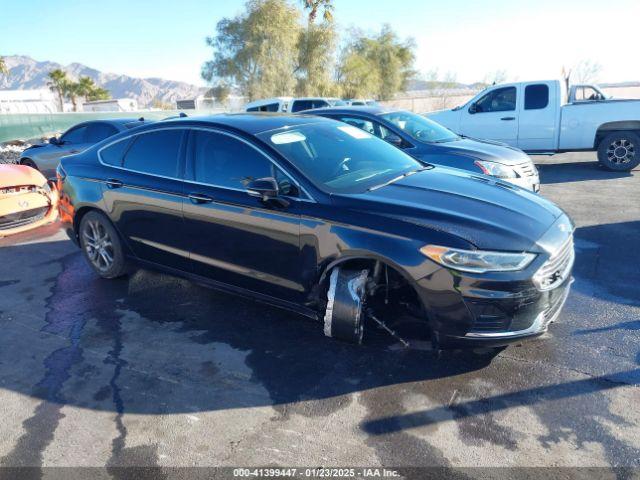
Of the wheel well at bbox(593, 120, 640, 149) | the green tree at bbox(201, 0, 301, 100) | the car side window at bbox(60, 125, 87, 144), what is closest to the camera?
the car side window at bbox(60, 125, 87, 144)

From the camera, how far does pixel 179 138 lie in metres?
4.28

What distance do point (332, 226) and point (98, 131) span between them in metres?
8.18

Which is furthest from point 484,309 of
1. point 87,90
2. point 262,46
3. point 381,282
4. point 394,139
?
point 87,90

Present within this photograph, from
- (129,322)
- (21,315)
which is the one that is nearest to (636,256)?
(129,322)

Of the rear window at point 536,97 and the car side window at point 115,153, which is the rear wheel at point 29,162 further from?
the rear window at point 536,97

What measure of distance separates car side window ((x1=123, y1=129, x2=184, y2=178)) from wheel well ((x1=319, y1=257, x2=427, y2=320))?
1736 millimetres

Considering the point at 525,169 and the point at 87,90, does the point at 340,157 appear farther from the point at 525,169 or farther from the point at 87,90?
the point at 87,90

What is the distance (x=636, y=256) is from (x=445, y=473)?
416 centimetres

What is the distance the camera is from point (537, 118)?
11117 mm

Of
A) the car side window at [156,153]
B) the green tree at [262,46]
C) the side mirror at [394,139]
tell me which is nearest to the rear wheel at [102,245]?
the car side window at [156,153]

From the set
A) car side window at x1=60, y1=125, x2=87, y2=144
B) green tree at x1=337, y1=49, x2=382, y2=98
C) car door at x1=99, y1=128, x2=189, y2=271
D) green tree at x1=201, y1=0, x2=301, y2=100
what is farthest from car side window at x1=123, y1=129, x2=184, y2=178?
green tree at x1=337, y1=49, x2=382, y2=98

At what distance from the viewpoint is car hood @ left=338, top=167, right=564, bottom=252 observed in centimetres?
301

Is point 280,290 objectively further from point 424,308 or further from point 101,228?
point 101,228

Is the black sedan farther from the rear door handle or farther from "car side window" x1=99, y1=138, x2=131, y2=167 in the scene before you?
the rear door handle
